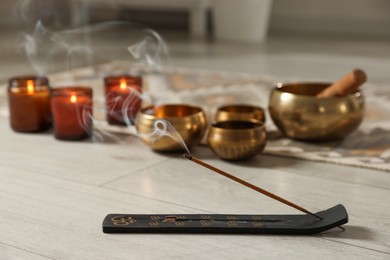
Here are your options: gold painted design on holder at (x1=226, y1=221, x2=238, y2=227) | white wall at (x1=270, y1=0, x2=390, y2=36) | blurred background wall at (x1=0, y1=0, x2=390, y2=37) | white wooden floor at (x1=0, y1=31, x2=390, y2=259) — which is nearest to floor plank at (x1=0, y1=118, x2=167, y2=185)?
white wooden floor at (x1=0, y1=31, x2=390, y2=259)

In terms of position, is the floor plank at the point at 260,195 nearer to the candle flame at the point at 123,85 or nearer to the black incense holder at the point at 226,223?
the black incense holder at the point at 226,223

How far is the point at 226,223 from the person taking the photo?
97cm

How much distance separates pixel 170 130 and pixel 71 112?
248 mm

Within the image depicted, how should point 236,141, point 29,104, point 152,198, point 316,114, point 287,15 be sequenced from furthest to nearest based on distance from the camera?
point 287,15 → point 29,104 → point 316,114 → point 236,141 → point 152,198

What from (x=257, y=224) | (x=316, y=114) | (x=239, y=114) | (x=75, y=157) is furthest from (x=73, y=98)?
(x=257, y=224)

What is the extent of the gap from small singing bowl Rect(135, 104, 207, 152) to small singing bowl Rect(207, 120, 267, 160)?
6cm

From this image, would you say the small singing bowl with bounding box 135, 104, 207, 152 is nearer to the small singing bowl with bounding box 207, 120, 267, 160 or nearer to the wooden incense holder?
the small singing bowl with bounding box 207, 120, 267, 160

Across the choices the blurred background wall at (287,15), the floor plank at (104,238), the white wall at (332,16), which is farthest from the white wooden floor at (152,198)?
the white wall at (332,16)

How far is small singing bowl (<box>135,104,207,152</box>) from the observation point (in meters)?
1.33

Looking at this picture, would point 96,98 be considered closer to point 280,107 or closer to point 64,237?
point 280,107

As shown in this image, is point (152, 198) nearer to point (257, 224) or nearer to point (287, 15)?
point (257, 224)

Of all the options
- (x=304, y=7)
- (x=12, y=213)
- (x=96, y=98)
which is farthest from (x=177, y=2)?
(x=12, y=213)

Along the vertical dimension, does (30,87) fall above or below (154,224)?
above

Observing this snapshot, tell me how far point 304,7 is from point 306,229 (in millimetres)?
3052
